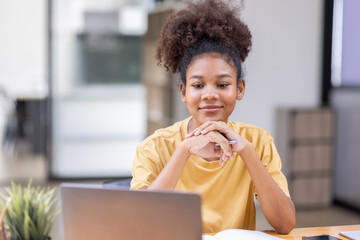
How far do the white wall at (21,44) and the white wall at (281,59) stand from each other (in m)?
5.22

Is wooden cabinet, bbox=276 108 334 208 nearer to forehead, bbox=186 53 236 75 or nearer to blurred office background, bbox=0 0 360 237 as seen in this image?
blurred office background, bbox=0 0 360 237

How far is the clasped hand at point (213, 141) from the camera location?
146 cm

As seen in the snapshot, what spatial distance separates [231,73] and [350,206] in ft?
9.95

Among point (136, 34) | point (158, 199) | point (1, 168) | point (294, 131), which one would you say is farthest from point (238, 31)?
point (1, 168)

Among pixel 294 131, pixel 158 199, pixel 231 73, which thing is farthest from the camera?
pixel 294 131

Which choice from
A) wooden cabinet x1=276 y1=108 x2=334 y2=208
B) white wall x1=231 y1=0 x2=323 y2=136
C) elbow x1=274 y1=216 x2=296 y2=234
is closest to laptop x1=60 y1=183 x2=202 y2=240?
elbow x1=274 y1=216 x2=296 y2=234

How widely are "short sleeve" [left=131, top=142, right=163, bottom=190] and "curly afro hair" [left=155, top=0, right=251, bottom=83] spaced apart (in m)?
0.24

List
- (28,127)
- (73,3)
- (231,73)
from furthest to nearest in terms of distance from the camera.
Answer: (28,127) < (73,3) < (231,73)

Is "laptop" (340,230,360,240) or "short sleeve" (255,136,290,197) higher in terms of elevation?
"short sleeve" (255,136,290,197)

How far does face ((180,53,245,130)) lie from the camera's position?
1.52m

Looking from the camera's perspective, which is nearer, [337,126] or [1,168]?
[337,126]

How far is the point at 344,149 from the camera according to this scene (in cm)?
Result: 429

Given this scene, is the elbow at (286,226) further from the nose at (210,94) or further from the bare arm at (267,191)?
the nose at (210,94)

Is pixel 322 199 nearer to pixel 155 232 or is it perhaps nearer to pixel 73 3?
pixel 73 3
